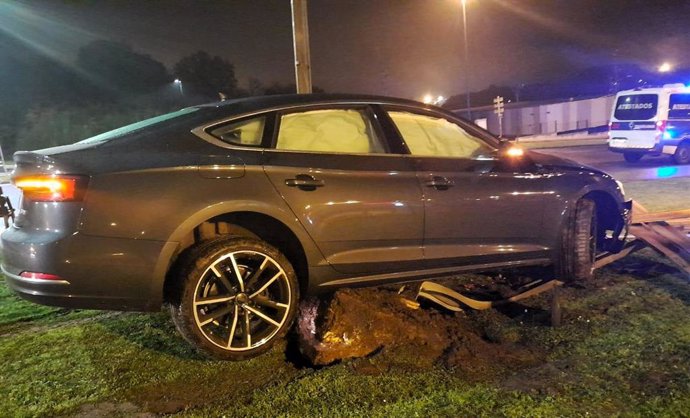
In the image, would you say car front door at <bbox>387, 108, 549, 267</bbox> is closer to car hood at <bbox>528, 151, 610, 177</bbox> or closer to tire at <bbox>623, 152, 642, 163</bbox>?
car hood at <bbox>528, 151, 610, 177</bbox>

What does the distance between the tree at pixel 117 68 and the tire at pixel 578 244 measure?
39658 millimetres

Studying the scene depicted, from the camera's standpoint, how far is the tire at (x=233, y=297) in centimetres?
313

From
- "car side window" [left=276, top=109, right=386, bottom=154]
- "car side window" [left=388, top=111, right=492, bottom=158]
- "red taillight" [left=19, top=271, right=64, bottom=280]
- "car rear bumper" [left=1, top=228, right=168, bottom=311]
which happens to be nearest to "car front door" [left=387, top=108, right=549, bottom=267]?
"car side window" [left=388, top=111, right=492, bottom=158]

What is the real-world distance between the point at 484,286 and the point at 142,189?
293cm

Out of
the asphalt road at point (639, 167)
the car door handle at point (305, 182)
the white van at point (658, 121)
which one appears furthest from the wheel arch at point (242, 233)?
the white van at point (658, 121)

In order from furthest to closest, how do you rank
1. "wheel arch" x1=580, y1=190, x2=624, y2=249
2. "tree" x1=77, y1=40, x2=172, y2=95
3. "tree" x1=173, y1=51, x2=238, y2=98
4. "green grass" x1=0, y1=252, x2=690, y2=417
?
"tree" x1=173, y1=51, x2=238, y2=98
"tree" x1=77, y1=40, x2=172, y2=95
"wheel arch" x1=580, y1=190, x2=624, y2=249
"green grass" x1=0, y1=252, x2=690, y2=417

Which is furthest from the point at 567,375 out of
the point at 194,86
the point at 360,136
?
the point at 194,86

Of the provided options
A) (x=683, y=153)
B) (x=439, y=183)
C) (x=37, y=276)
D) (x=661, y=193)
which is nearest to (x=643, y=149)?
(x=683, y=153)

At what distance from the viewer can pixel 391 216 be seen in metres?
3.51

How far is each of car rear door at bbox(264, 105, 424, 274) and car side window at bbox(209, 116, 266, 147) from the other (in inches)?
4.5

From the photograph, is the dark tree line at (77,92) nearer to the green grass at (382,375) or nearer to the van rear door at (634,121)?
the van rear door at (634,121)

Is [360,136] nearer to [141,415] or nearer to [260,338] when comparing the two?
[260,338]

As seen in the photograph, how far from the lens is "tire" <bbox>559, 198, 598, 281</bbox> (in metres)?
4.24

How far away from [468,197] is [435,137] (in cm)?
58
